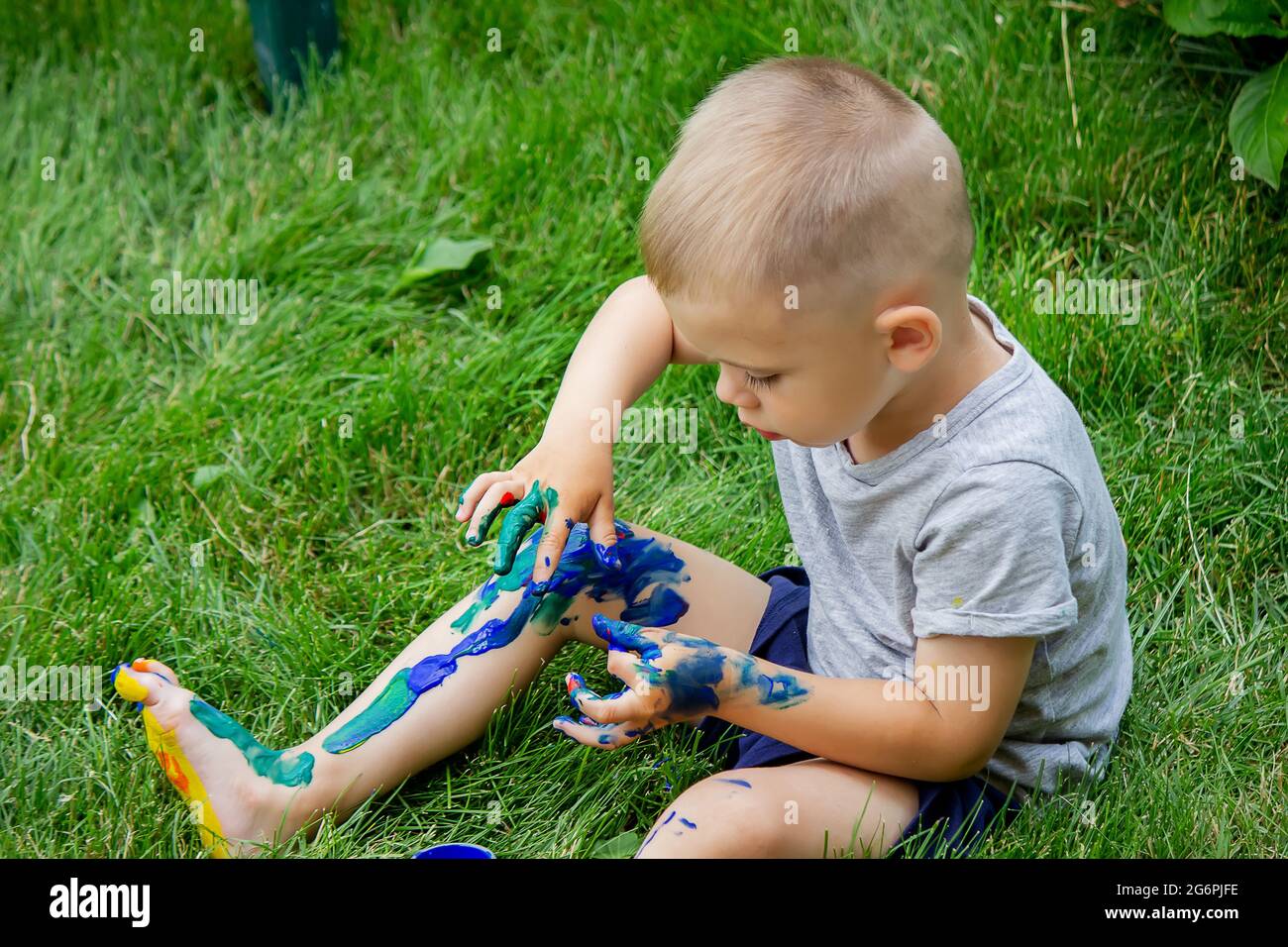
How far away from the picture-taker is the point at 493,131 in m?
2.88

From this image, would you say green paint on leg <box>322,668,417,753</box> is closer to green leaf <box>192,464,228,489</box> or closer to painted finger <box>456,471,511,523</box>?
painted finger <box>456,471,511,523</box>

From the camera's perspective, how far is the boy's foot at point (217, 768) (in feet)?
5.53

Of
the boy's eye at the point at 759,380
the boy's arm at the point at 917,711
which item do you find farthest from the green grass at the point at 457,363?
the boy's eye at the point at 759,380

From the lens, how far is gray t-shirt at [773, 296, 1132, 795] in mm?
1451

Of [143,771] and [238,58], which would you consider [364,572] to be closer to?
[143,771]

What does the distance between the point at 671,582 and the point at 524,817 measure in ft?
1.24

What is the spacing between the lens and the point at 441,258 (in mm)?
2680

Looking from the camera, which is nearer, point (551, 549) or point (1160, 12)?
point (551, 549)

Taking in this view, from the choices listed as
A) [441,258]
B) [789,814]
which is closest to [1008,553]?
[789,814]

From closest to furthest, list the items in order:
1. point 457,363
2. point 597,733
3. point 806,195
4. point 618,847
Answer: point 806,195
point 597,733
point 618,847
point 457,363

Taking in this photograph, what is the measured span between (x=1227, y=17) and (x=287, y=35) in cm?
196

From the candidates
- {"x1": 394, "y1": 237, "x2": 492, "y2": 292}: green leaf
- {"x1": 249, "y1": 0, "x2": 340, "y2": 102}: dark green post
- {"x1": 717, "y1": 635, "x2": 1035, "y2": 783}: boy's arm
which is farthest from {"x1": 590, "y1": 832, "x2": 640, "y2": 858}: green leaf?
{"x1": 249, "y1": 0, "x2": 340, "y2": 102}: dark green post

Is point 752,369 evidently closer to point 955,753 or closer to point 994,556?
point 994,556
